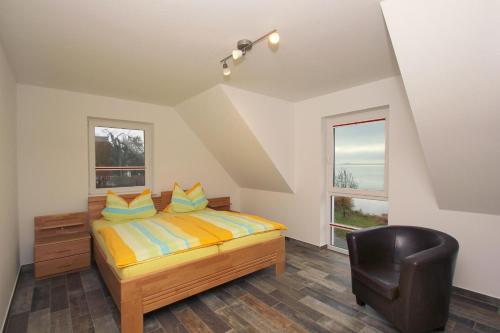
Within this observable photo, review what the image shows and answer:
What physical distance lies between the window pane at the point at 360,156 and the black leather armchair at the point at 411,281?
1102mm

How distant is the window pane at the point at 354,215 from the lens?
338cm

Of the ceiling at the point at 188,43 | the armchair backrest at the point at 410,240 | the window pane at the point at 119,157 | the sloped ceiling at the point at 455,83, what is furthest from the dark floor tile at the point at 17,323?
the sloped ceiling at the point at 455,83

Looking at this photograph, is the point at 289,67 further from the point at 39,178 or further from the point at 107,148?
the point at 39,178

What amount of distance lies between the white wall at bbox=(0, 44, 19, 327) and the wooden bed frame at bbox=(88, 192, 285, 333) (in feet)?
2.51

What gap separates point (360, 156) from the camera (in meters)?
3.54

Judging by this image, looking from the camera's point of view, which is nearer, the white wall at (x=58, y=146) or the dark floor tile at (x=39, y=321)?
the dark floor tile at (x=39, y=321)

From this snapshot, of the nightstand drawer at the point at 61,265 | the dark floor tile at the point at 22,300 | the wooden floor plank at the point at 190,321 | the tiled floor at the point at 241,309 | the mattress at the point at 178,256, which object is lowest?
the wooden floor plank at the point at 190,321

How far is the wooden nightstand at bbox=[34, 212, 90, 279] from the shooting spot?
291cm

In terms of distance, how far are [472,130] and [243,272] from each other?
2.48m

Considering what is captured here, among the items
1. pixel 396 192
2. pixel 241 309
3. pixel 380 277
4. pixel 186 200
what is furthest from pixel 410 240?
pixel 186 200

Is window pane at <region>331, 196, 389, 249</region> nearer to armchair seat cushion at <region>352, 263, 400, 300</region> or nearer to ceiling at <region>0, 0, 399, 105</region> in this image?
armchair seat cushion at <region>352, 263, 400, 300</region>

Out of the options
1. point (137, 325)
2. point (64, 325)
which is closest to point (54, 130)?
point (64, 325)

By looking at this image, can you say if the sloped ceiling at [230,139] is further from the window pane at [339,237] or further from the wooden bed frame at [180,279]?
the wooden bed frame at [180,279]

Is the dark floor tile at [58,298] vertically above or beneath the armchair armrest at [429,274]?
beneath
